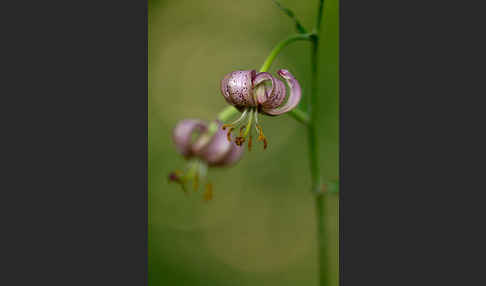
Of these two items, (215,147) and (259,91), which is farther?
(215,147)

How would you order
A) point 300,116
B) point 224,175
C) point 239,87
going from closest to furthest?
1. point 239,87
2. point 300,116
3. point 224,175

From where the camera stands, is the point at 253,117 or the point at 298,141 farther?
the point at 298,141

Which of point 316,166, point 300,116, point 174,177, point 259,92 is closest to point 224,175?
point 174,177

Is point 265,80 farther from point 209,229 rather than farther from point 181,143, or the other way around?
point 209,229

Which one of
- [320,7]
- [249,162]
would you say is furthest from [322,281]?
[249,162]

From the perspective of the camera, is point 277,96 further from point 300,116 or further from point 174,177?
point 174,177

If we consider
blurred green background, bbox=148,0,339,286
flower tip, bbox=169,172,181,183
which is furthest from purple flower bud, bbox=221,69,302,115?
blurred green background, bbox=148,0,339,286
